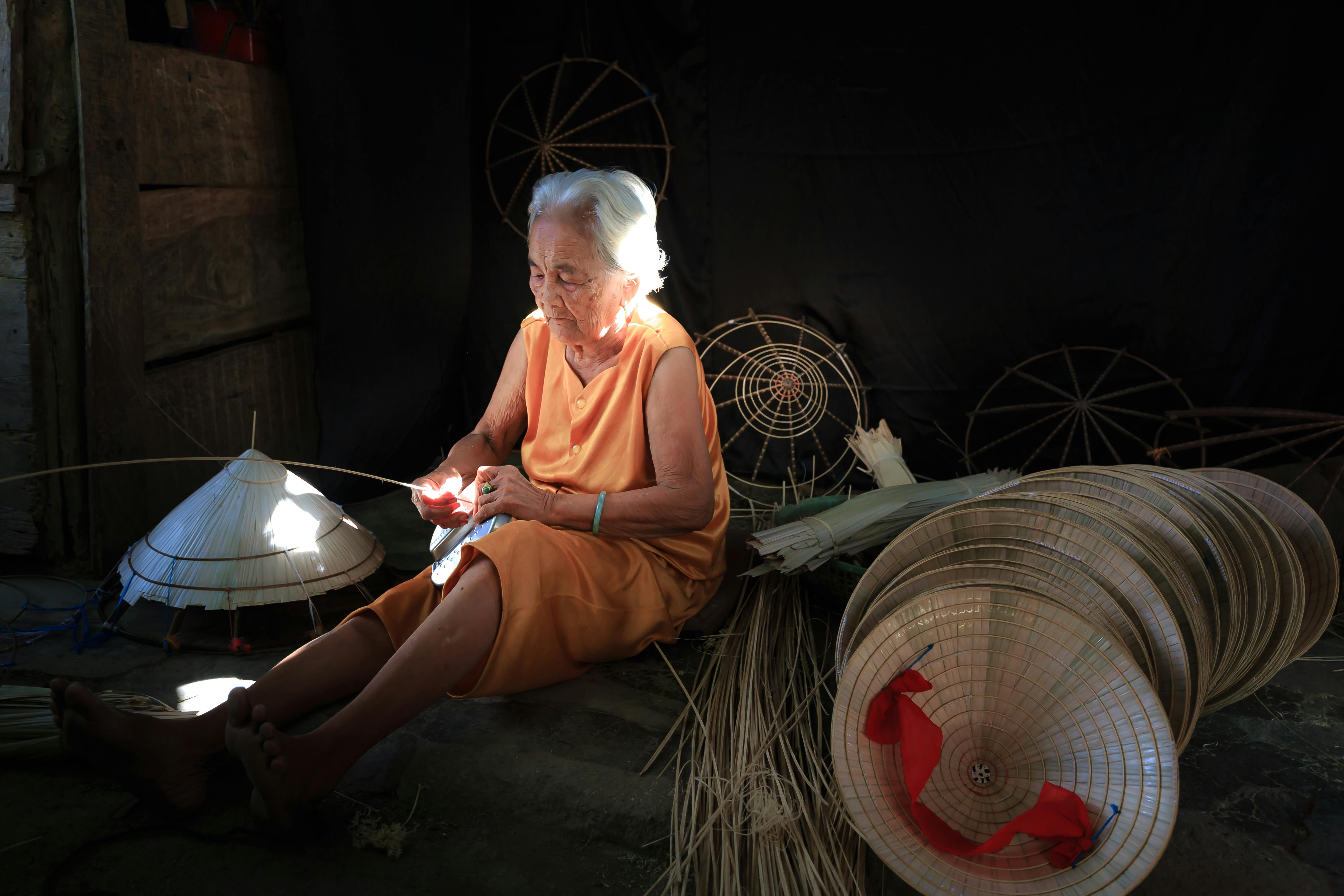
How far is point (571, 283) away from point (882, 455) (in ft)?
6.16

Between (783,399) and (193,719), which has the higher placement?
(783,399)

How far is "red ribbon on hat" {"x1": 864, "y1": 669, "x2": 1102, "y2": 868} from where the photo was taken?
1516 mm

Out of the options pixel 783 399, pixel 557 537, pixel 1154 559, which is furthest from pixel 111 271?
pixel 1154 559

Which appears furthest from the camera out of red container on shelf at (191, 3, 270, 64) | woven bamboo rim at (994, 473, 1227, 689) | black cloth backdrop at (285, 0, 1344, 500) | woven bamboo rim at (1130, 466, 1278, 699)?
black cloth backdrop at (285, 0, 1344, 500)

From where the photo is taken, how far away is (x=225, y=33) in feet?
10.3

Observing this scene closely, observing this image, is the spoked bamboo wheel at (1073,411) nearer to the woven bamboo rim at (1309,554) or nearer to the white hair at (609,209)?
the woven bamboo rim at (1309,554)

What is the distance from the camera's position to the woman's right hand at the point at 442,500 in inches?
88.6

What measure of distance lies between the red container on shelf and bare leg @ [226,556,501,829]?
2.33m

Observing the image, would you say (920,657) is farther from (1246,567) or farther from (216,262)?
(216,262)

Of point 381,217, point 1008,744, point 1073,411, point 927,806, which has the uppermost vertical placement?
point 381,217

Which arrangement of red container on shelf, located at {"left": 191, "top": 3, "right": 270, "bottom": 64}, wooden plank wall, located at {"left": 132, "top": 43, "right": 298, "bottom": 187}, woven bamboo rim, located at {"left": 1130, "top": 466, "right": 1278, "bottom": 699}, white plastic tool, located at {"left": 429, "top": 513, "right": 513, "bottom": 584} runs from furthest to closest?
red container on shelf, located at {"left": 191, "top": 3, "right": 270, "bottom": 64} → wooden plank wall, located at {"left": 132, "top": 43, "right": 298, "bottom": 187} → white plastic tool, located at {"left": 429, "top": 513, "right": 513, "bottom": 584} → woven bamboo rim, located at {"left": 1130, "top": 466, "right": 1278, "bottom": 699}

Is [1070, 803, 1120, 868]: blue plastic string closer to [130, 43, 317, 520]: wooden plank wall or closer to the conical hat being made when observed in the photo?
the conical hat being made

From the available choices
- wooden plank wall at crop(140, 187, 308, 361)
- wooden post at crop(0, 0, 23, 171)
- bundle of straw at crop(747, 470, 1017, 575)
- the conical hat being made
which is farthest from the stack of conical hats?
wooden post at crop(0, 0, 23, 171)

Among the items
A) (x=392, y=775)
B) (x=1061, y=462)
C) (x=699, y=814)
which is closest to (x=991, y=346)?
(x=1061, y=462)
